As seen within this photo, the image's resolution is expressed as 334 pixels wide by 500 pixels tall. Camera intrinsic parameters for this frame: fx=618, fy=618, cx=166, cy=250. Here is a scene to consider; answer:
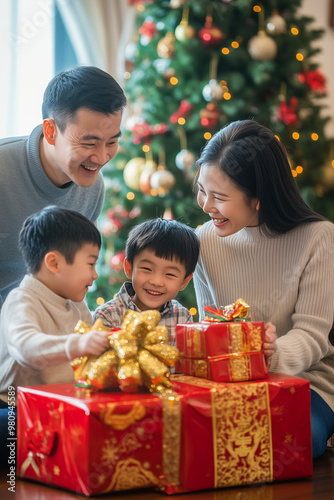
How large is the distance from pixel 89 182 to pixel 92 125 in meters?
0.16

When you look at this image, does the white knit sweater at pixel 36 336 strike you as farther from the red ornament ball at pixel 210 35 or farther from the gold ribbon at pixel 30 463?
the red ornament ball at pixel 210 35

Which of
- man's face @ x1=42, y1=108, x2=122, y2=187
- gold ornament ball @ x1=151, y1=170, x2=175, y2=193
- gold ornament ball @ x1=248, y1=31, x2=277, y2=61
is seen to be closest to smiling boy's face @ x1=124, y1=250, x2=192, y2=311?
man's face @ x1=42, y1=108, x2=122, y2=187

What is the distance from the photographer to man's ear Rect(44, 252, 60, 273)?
1290 mm

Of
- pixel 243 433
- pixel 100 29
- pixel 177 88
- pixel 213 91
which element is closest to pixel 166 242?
pixel 243 433

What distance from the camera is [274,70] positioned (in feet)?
11.1

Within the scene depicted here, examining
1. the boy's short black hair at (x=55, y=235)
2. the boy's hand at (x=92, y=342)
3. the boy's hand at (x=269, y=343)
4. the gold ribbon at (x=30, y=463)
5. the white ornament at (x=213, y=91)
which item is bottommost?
the gold ribbon at (x=30, y=463)

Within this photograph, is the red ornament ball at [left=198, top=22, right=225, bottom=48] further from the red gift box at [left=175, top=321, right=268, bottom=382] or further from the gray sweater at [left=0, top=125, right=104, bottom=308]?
the red gift box at [left=175, top=321, right=268, bottom=382]

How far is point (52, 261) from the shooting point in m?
1.30

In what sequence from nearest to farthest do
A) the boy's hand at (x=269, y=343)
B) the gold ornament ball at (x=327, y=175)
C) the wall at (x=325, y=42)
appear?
1. the boy's hand at (x=269, y=343)
2. the gold ornament ball at (x=327, y=175)
3. the wall at (x=325, y=42)

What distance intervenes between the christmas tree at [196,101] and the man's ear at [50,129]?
→ 161 cm

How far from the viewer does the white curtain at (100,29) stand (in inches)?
147

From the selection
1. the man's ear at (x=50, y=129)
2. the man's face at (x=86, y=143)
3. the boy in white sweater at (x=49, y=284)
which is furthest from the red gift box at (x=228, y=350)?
the man's ear at (x=50, y=129)

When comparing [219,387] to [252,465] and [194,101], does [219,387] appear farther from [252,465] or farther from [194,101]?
[194,101]

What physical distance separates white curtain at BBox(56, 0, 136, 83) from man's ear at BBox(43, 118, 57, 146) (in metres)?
2.30
